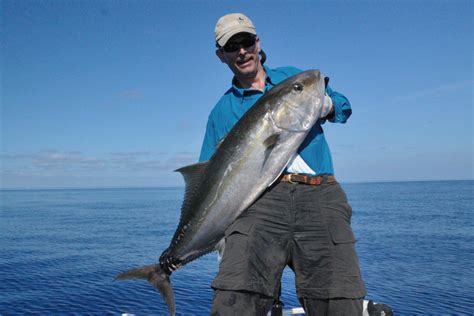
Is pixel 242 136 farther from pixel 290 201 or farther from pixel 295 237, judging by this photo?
pixel 295 237

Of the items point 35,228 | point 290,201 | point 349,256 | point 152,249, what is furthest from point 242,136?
point 35,228

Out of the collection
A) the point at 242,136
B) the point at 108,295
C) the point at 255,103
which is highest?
the point at 255,103

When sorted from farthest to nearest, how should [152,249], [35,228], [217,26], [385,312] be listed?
[35,228], [152,249], [385,312], [217,26]

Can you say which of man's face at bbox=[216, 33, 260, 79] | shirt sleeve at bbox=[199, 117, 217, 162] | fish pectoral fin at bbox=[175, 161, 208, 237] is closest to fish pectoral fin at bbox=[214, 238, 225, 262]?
fish pectoral fin at bbox=[175, 161, 208, 237]

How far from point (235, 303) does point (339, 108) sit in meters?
2.47

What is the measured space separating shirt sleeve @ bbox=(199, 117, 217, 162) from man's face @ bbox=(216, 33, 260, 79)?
2.58 ft

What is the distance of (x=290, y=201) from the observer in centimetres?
489

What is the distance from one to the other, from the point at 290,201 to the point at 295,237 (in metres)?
0.40

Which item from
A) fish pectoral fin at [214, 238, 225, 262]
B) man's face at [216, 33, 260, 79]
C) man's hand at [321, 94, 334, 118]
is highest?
man's face at [216, 33, 260, 79]

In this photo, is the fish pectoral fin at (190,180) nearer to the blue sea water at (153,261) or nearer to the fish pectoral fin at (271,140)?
the fish pectoral fin at (271,140)

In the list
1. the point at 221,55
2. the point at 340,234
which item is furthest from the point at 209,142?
the point at 340,234

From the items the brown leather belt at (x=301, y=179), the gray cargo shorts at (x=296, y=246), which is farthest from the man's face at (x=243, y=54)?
the gray cargo shorts at (x=296, y=246)

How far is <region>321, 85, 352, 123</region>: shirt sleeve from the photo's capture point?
16.7 feet

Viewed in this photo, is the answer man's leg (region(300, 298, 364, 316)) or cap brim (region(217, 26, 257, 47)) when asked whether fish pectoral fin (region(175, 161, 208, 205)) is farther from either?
man's leg (region(300, 298, 364, 316))
